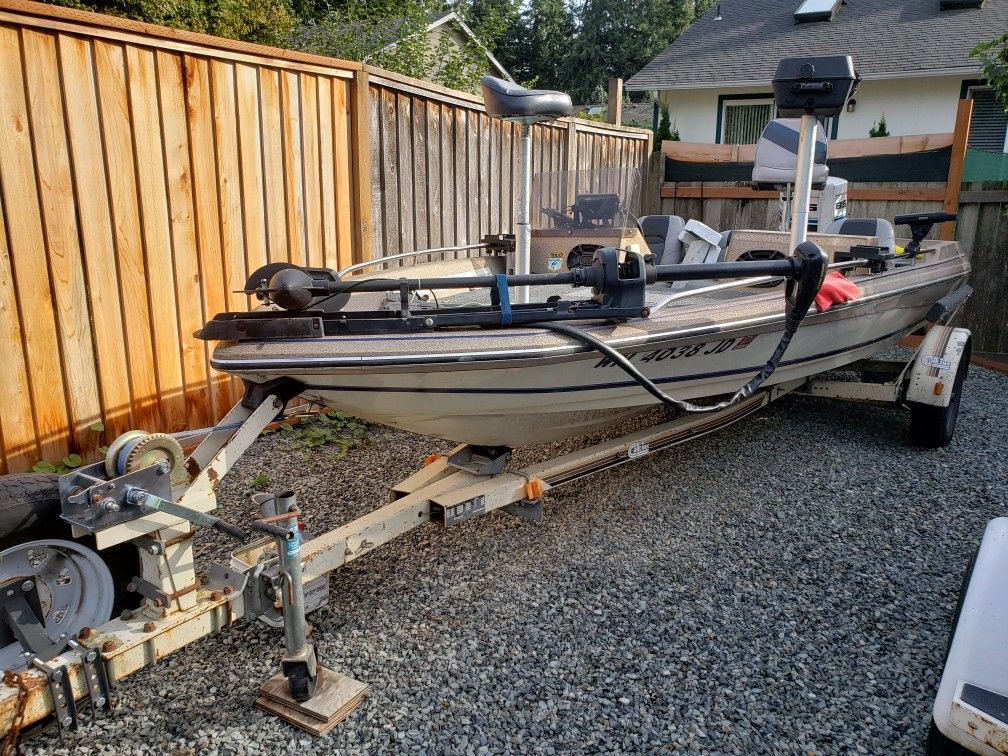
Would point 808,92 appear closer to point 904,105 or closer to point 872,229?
point 872,229

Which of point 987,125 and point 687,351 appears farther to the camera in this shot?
point 987,125

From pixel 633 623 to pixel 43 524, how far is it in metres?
1.95

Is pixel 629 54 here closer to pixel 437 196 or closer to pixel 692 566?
pixel 437 196

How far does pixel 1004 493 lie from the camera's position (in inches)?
154

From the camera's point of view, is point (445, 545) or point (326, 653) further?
point (445, 545)

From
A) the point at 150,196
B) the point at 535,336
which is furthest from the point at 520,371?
the point at 150,196

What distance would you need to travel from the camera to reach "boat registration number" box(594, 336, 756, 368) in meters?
2.95

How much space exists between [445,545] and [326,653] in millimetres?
873

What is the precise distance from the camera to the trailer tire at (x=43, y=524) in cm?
223

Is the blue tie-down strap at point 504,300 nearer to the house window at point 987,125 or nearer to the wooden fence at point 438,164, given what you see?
the wooden fence at point 438,164

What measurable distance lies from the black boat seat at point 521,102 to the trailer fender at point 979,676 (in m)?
2.28

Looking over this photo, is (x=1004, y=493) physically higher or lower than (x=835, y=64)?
lower

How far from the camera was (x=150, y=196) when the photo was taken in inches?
154

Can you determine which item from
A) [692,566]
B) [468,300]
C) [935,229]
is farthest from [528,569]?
[935,229]
